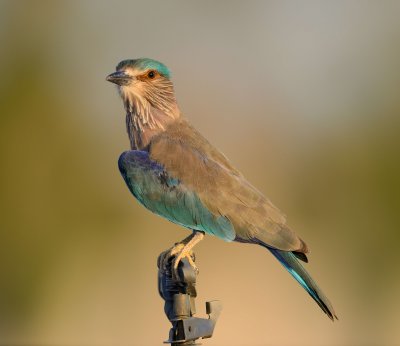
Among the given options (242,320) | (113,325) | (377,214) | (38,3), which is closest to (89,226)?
(113,325)

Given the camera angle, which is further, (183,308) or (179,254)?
(179,254)

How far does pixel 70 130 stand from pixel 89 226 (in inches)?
67.9

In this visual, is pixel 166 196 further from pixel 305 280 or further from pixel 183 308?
pixel 183 308

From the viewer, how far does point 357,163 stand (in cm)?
1251

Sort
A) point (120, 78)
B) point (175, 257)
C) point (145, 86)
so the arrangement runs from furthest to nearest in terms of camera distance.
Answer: point (145, 86) → point (120, 78) → point (175, 257)

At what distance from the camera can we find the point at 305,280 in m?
4.42

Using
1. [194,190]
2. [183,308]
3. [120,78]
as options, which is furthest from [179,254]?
[120,78]

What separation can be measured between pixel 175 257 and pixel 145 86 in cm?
155

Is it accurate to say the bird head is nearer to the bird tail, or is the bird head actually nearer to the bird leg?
the bird leg

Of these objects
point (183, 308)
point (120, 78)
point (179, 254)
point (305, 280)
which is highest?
point (120, 78)

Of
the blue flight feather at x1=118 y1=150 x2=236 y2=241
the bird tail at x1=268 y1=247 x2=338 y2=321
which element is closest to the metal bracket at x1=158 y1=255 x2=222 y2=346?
the bird tail at x1=268 y1=247 x2=338 y2=321

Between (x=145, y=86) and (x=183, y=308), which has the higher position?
(x=145, y=86)

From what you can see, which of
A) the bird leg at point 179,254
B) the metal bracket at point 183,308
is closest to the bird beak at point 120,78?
the bird leg at point 179,254

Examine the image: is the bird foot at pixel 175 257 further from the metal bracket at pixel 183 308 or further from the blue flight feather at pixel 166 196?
the blue flight feather at pixel 166 196
